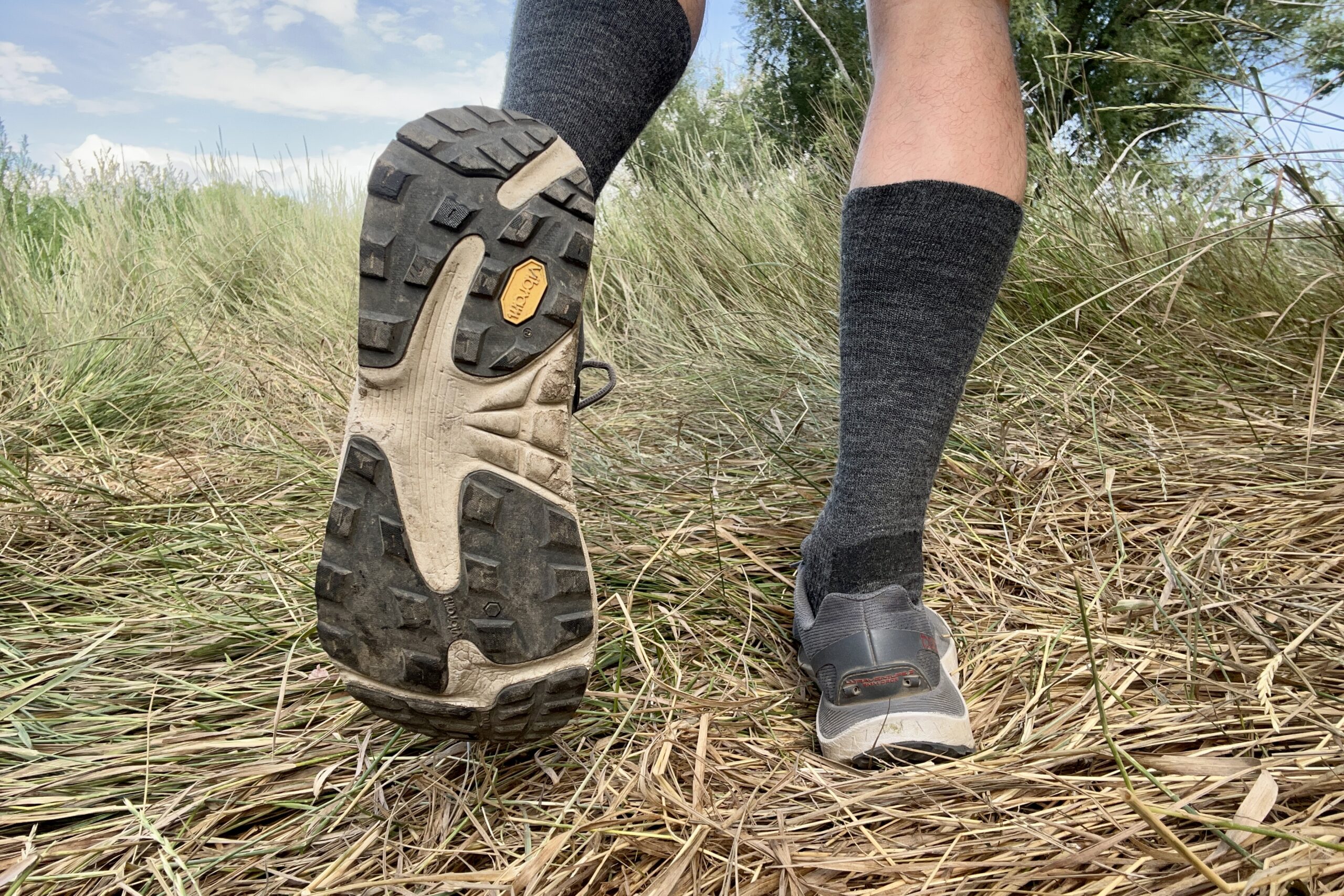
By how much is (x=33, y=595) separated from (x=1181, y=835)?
1398mm

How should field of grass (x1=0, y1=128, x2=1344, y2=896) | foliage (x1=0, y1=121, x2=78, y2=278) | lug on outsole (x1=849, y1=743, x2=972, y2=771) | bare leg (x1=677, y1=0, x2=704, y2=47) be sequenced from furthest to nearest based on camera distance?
foliage (x1=0, y1=121, x2=78, y2=278) → bare leg (x1=677, y1=0, x2=704, y2=47) → lug on outsole (x1=849, y1=743, x2=972, y2=771) → field of grass (x1=0, y1=128, x2=1344, y2=896)

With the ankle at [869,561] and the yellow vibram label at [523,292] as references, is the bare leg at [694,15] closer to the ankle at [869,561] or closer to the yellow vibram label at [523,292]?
the yellow vibram label at [523,292]

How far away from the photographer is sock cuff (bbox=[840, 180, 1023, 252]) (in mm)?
821

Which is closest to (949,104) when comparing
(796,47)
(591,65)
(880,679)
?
(591,65)

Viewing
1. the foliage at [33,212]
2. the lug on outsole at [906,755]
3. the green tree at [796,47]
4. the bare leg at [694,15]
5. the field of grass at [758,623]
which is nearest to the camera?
the field of grass at [758,623]

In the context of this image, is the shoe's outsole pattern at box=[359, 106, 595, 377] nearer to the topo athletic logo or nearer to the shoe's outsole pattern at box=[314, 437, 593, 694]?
the shoe's outsole pattern at box=[314, 437, 593, 694]

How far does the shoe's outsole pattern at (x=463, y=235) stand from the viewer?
66 cm

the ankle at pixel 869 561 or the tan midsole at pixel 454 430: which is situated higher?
the tan midsole at pixel 454 430

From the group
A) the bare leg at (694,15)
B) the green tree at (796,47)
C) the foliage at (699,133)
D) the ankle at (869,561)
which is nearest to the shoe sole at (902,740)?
the ankle at (869,561)

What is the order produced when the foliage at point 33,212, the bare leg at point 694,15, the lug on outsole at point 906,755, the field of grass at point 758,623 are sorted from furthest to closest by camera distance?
the foliage at point 33,212 < the bare leg at point 694,15 < the lug on outsole at point 906,755 < the field of grass at point 758,623

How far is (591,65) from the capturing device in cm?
86

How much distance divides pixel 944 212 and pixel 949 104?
112 millimetres

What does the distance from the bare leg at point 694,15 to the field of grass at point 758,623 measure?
544 millimetres

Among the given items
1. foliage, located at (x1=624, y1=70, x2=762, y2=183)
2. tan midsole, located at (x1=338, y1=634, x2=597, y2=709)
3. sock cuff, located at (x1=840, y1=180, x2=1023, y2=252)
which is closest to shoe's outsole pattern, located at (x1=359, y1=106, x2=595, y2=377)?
tan midsole, located at (x1=338, y1=634, x2=597, y2=709)
